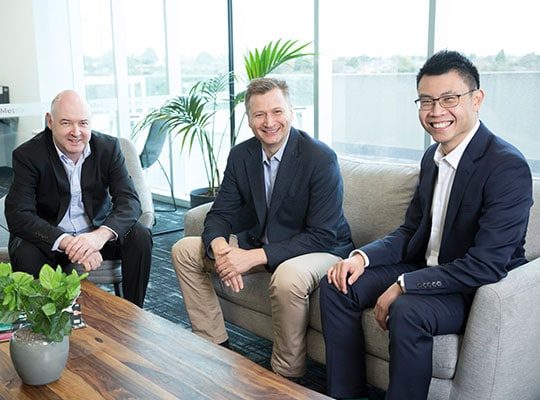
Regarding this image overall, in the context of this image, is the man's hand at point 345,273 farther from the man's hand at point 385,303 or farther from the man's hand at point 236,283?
the man's hand at point 236,283

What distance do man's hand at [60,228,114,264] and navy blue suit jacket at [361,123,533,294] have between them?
131cm

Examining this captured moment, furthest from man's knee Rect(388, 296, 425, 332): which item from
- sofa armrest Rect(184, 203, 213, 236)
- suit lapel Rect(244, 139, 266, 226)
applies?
sofa armrest Rect(184, 203, 213, 236)

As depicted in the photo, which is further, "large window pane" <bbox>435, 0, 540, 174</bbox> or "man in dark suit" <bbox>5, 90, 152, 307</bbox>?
"large window pane" <bbox>435, 0, 540, 174</bbox>

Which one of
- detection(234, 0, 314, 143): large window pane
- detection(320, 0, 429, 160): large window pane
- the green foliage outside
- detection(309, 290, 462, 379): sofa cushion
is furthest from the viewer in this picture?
detection(234, 0, 314, 143): large window pane

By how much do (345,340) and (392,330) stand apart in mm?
251

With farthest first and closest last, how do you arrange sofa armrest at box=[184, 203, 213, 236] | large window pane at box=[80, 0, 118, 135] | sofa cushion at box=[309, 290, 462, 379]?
large window pane at box=[80, 0, 118, 135]
sofa armrest at box=[184, 203, 213, 236]
sofa cushion at box=[309, 290, 462, 379]

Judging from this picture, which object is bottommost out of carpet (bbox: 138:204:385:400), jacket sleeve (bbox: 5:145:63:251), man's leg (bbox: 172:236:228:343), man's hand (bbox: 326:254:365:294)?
carpet (bbox: 138:204:385:400)

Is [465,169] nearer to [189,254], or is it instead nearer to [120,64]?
[189,254]

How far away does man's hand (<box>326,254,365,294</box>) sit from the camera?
79.9 inches

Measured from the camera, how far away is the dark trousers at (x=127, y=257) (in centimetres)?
254

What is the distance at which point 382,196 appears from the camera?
2467mm

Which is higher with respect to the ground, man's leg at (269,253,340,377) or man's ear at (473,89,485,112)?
man's ear at (473,89,485,112)

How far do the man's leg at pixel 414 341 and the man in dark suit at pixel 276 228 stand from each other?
449 mm

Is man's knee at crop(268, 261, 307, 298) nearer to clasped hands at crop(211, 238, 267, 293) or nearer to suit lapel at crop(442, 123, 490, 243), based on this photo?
clasped hands at crop(211, 238, 267, 293)
